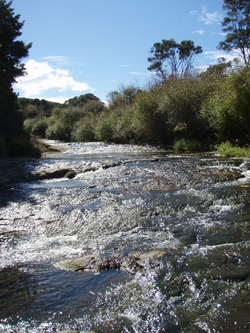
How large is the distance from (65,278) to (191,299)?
2236 millimetres

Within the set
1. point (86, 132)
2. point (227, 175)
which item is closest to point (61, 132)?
point (86, 132)

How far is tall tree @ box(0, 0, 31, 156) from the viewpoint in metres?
27.8

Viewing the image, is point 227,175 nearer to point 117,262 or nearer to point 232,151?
point 232,151

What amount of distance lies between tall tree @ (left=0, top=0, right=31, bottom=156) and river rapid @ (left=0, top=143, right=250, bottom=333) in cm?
1673

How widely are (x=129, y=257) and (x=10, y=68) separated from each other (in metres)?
28.5

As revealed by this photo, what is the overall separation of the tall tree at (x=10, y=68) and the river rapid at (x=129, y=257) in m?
16.7

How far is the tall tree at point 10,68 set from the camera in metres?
27.8

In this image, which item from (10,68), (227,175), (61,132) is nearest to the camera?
(227,175)

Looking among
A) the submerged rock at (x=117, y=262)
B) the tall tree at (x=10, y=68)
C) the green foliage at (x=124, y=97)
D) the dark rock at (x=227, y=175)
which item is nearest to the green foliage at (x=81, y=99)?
the green foliage at (x=124, y=97)

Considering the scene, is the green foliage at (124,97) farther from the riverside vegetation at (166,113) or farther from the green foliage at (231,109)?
the green foliage at (231,109)

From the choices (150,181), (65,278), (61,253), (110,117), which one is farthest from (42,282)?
(110,117)

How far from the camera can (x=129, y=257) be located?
6.32m

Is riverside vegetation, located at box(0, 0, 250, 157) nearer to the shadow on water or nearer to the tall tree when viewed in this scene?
the tall tree

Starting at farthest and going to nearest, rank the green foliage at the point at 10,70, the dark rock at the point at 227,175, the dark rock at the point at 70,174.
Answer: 1. the green foliage at the point at 10,70
2. the dark rock at the point at 70,174
3. the dark rock at the point at 227,175
